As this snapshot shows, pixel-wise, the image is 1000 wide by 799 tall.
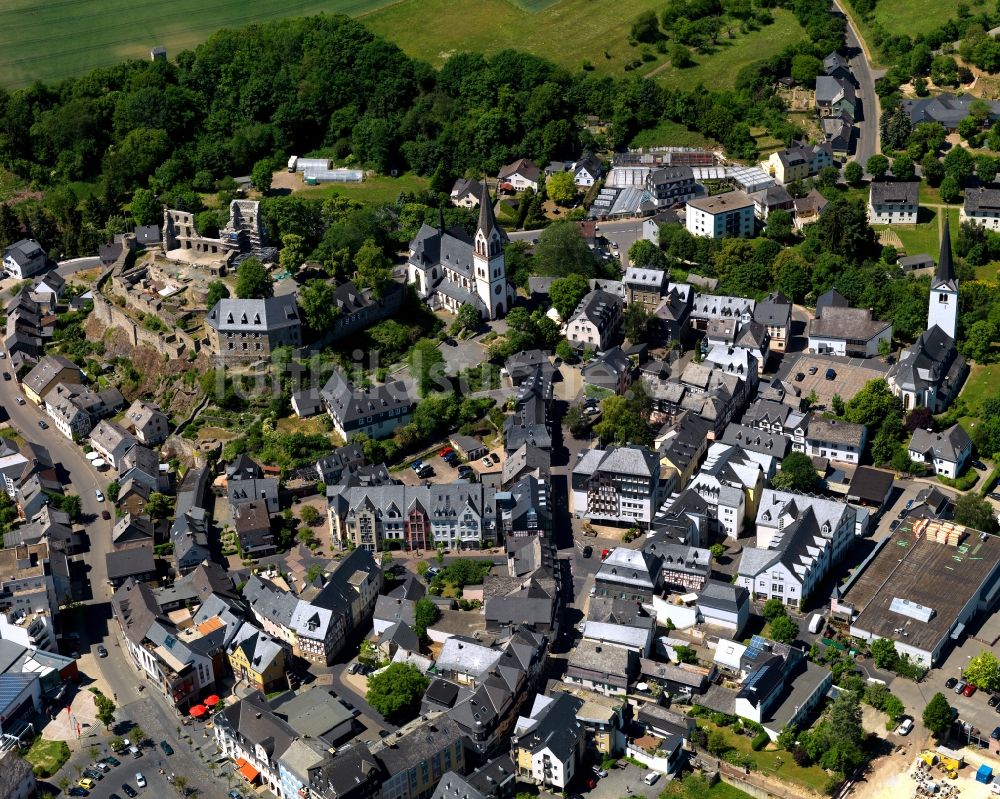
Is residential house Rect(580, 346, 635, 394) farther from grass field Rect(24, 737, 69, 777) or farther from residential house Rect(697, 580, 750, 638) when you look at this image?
grass field Rect(24, 737, 69, 777)

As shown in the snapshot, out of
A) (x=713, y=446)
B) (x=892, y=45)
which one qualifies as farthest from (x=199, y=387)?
(x=892, y=45)

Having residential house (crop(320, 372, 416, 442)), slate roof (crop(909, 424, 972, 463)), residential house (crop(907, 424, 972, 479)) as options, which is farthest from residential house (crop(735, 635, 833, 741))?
residential house (crop(320, 372, 416, 442))

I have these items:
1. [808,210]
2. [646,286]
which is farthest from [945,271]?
[646,286]

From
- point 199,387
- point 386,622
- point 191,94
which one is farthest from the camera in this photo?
point 191,94

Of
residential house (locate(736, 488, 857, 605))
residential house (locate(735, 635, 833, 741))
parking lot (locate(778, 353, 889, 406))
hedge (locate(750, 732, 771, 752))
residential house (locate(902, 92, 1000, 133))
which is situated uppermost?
residential house (locate(902, 92, 1000, 133))

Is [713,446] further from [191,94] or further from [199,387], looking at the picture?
[191,94]

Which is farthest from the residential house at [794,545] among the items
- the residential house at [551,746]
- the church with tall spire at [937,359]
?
the residential house at [551,746]

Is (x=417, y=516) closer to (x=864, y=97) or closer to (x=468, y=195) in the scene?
(x=468, y=195)
